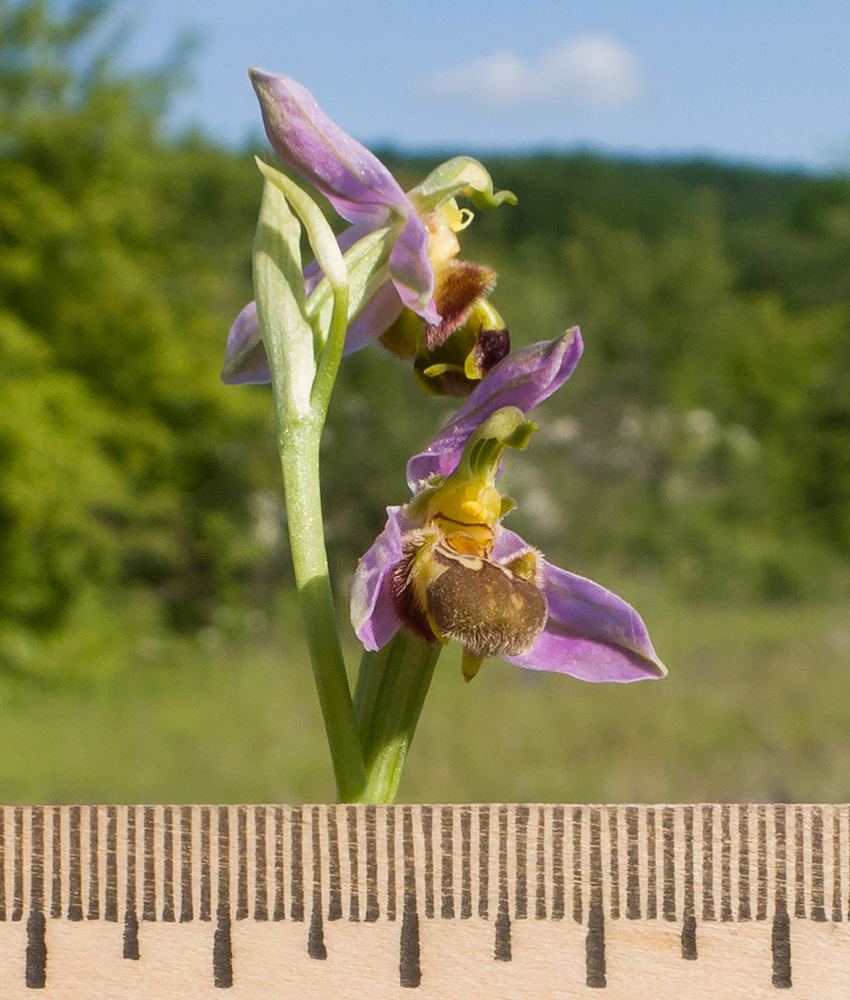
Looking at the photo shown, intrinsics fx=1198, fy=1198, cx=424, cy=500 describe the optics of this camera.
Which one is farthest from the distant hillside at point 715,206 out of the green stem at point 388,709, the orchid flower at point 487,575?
the green stem at point 388,709

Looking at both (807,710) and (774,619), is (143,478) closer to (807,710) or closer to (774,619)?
(807,710)

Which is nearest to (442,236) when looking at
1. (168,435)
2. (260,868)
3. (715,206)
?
(260,868)

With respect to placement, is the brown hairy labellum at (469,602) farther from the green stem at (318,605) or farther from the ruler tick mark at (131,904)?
the ruler tick mark at (131,904)

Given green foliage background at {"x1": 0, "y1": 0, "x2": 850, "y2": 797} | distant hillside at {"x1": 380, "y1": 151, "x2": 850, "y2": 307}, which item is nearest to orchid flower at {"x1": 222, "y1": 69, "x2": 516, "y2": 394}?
green foliage background at {"x1": 0, "y1": 0, "x2": 850, "y2": 797}

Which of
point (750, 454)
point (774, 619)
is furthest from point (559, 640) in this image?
point (750, 454)

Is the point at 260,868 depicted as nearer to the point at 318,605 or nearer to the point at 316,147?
the point at 318,605

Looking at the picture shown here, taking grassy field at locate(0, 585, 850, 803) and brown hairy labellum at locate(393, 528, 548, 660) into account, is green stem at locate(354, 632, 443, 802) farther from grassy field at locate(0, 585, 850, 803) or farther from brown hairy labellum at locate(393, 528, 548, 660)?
grassy field at locate(0, 585, 850, 803)
